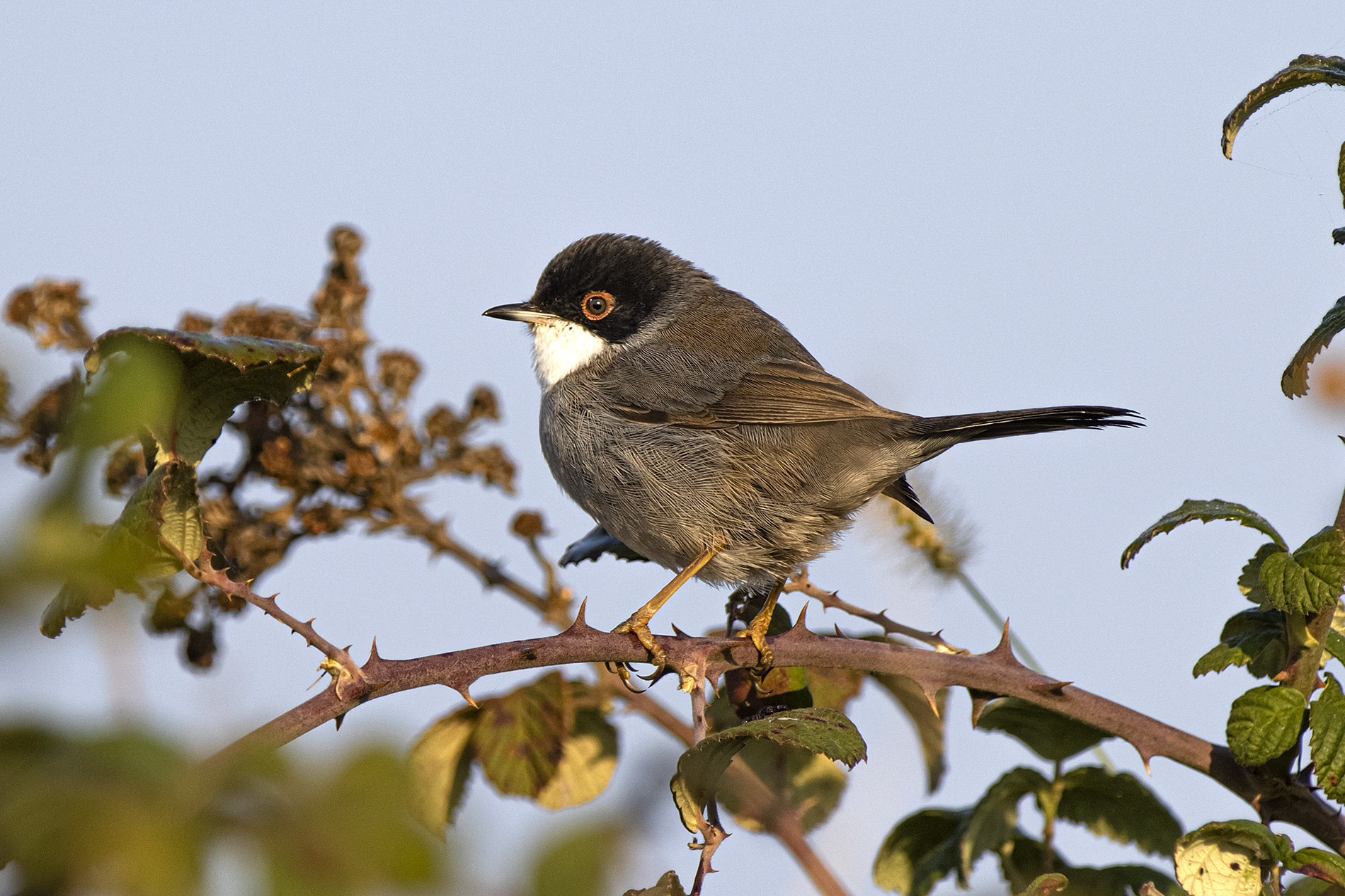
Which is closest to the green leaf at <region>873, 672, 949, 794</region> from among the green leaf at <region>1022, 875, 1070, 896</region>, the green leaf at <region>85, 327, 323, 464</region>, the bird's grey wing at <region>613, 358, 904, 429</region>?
the green leaf at <region>1022, 875, 1070, 896</region>

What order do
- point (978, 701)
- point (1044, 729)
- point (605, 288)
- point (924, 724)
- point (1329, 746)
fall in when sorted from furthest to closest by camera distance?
point (605, 288) < point (924, 724) < point (1044, 729) < point (978, 701) < point (1329, 746)

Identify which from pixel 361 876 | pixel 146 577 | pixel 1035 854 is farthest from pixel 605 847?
pixel 1035 854

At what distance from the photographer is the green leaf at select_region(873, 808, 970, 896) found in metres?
2.69

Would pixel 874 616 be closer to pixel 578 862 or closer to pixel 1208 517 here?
pixel 1208 517

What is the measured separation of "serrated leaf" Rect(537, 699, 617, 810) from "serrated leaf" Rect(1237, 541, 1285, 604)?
142cm

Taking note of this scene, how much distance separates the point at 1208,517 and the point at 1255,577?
0.28m

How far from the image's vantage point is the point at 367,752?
0.45 metres

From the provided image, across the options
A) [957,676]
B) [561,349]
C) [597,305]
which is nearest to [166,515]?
[957,676]

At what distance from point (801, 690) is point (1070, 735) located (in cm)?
58

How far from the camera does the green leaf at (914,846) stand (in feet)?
8.81

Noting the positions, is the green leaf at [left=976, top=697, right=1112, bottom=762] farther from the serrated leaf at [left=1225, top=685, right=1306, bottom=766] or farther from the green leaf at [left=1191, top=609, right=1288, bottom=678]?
the serrated leaf at [left=1225, top=685, right=1306, bottom=766]

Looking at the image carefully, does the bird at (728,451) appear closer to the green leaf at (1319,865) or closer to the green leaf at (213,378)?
the green leaf at (213,378)

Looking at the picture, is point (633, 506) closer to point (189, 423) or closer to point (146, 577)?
point (189, 423)

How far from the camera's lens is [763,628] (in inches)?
121
